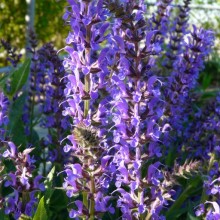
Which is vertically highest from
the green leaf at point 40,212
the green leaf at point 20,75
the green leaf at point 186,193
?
the green leaf at point 20,75

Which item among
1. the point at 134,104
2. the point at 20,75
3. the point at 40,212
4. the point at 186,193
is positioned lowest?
the point at 186,193

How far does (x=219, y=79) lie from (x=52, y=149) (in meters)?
7.95

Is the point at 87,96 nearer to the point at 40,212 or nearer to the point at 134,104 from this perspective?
the point at 134,104

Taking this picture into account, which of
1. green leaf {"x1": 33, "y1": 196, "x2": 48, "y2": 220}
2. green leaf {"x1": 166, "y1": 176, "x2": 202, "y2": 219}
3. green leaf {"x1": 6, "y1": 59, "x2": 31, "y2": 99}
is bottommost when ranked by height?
green leaf {"x1": 166, "y1": 176, "x2": 202, "y2": 219}

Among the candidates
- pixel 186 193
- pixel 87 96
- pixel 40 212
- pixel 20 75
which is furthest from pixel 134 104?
pixel 186 193

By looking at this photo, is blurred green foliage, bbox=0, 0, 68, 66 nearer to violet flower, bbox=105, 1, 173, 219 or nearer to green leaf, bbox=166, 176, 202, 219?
green leaf, bbox=166, 176, 202, 219

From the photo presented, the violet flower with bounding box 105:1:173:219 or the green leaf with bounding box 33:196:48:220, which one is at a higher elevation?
the violet flower with bounding box 105:1:173:219

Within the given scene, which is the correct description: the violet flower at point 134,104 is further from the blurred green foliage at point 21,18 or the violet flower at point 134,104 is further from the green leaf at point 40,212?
the blurred green foliage at point 21,18

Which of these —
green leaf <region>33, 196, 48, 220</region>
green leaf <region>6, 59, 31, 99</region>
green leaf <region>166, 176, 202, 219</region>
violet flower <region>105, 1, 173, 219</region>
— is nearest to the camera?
violet flower <region>105, 1, 173, 219</region>

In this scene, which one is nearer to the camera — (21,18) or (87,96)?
(87,96)

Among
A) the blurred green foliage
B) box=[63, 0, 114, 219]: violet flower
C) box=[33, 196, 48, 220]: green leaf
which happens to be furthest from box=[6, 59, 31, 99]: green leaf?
the blurred green foliage

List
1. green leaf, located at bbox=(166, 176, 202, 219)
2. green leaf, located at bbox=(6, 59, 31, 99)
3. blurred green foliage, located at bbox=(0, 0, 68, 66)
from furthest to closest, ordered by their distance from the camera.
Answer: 1. blurred green foliage, located at bbox=(0, 0, 68, 66)
2. green leaf, located at bbox=(166, 176, 202, 219)
3. green leaf, located at bbox=(6, 59, 31, 99)

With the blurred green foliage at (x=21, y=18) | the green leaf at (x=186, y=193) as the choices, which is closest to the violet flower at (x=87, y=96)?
the green leaf at (x=186, y=193)

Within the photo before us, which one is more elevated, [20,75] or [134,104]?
[134,104]
